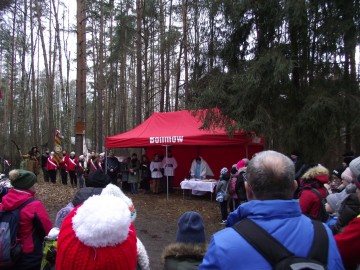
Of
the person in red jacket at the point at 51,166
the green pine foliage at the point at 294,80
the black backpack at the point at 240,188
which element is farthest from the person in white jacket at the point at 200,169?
the person in red jacket at the point at 51,166

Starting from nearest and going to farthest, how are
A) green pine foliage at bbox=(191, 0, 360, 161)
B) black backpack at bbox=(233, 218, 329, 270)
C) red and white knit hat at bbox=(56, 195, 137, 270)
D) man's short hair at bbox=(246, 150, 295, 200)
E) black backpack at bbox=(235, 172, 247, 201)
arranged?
1. black backpack at bbox=(233, 218, 329, 270)
2. man's short hair at bbox=(246, 150, 295, 200)
3. red and white knit hat at bbox=(56, 195, 137, 270)
4. black backpack at bbox=(235, 172, 247, 201)
5. green pine foliage at bbox=(191, 0, 360, 161)

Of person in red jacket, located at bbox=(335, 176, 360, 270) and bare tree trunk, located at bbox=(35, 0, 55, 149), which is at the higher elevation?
bare tree trunk, located at bbox=(35, 0, 55, 149)

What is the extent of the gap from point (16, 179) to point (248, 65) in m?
9.03

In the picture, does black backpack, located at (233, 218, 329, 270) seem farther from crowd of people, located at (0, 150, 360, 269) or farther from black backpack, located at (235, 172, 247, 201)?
black backpack, located at (235, 172, 247, 201)

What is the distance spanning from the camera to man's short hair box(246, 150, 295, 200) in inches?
72.0

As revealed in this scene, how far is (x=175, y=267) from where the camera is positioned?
8.43 ft

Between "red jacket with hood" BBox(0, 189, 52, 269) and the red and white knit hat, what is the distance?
1.55 m

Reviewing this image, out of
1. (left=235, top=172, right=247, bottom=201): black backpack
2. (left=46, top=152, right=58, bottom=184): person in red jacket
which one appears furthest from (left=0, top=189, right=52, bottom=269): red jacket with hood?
(left=46, top=152, right=58, bottom=184): person in red jacket

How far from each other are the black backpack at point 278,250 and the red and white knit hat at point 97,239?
0.74 metres

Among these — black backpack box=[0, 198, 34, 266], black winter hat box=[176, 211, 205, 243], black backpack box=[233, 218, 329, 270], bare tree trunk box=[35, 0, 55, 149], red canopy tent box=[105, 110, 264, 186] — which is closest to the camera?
black backpack box=[233, 218, 329, 270]

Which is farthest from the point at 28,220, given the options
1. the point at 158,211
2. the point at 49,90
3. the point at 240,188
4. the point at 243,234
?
the point at 49,90

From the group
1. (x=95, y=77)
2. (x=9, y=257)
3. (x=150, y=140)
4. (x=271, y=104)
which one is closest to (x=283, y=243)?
(x=9, y=257)

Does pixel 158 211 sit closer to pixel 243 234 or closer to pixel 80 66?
pixel 80 66

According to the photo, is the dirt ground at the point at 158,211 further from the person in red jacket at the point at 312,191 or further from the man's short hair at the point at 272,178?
the man's short hair at the point at 272,178
